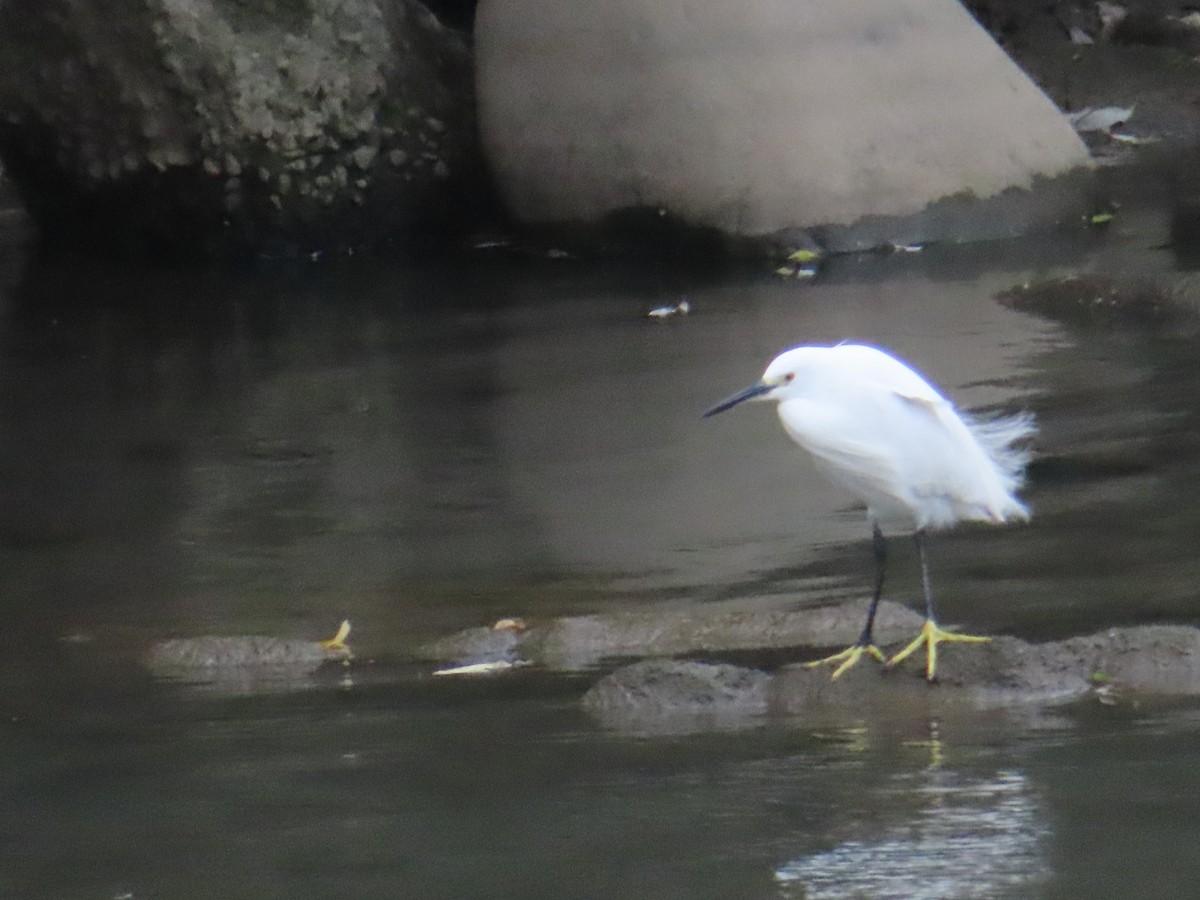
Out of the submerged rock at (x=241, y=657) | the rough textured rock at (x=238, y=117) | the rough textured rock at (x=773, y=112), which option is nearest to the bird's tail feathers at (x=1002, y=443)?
the submerged rock at (x=241, y=657)

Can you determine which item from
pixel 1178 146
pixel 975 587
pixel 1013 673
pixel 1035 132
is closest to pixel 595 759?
pixel 1013 673

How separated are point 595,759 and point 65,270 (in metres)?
10.5

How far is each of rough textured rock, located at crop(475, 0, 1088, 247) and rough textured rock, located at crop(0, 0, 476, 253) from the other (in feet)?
3.99

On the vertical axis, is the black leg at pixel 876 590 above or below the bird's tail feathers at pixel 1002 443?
below

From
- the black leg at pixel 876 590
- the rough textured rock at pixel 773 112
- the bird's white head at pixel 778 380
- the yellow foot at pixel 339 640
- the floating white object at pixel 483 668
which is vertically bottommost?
the floating white object at pixel 483 668

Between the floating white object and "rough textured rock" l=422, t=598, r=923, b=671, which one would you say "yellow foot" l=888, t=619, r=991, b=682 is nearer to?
"rough textured rock" l=422, t=598, r=923, b=671

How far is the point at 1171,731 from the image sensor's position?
4422 mm

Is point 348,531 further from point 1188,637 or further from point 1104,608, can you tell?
point 1188,637

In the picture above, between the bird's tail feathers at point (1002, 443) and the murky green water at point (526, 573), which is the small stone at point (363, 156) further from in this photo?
the bird's tail feathers at point (1002, 443)

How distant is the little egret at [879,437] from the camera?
4.89 meters

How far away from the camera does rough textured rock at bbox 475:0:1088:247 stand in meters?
12.4

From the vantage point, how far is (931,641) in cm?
495

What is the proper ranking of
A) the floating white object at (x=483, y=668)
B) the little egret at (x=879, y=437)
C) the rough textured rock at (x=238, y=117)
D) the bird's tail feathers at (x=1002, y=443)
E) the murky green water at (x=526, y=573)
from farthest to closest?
1. the rough textured rock at (x=238, y=117)
2. the floating white object at (x=483, y=668)
3. the bird's tail feathers at (x=1002, y=443)
4. the little egret at (x=879, y=437)
5. the murky green water at (x=526, y=573)

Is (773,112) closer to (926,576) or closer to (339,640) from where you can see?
(339,640)
